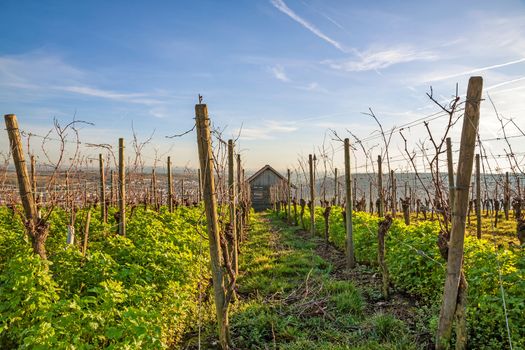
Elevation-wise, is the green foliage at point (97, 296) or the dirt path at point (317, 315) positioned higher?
the green foliage at point (97, 296)

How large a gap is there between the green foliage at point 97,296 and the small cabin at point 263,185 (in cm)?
3373

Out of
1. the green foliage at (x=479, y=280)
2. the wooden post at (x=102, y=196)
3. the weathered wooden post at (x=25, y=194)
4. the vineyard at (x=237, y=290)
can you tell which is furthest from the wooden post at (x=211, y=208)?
the wooden post at (x=102, y=196)

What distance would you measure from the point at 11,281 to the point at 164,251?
2.26 m

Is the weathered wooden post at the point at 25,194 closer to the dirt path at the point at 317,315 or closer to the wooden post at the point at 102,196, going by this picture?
the dirt path at the point at 317,315

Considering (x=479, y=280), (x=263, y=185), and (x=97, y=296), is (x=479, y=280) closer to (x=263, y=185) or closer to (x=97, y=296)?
(x=97, y=296)

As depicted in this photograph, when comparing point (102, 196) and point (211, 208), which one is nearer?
point (211, 208)

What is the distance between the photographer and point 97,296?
12.1ft

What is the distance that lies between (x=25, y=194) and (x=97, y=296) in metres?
2.15

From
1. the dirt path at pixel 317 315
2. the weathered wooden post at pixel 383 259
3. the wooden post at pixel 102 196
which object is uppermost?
the wooden post at pixel 102 196

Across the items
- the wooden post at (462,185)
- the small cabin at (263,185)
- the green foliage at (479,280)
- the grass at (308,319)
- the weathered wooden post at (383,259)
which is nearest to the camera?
the wooden post at (462,185)

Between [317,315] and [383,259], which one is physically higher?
[383,259]

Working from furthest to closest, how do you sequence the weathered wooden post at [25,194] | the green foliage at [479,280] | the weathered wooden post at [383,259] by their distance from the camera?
the weathered wooden post at [383,259], the weathered wooden post at [25,194], the green foliage at [479,280]

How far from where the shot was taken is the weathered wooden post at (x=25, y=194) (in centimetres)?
478

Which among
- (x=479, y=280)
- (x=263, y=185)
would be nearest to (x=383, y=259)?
(x=479, y=280)
